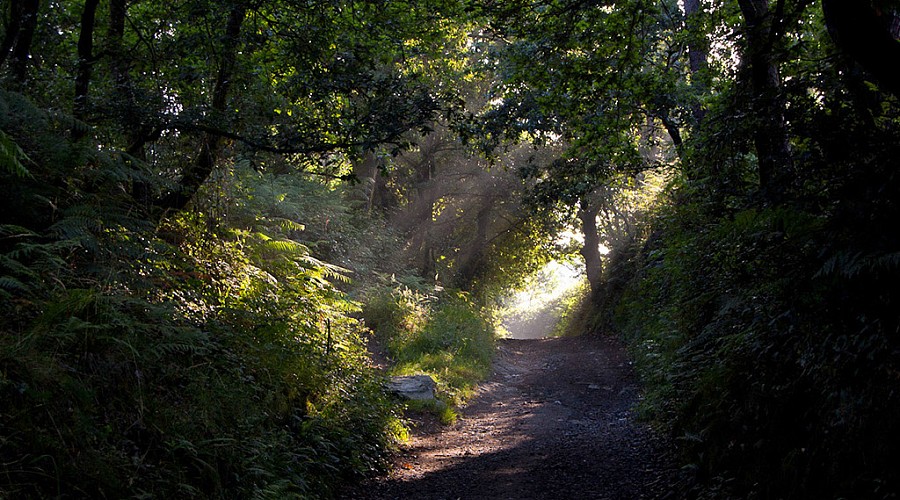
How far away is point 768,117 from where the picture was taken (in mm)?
5453

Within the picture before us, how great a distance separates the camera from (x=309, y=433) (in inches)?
265

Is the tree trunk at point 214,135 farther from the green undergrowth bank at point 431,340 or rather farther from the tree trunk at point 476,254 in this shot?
the tree trunk at point 476,254

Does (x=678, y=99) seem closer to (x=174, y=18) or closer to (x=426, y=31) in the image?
(x=426, y=31)

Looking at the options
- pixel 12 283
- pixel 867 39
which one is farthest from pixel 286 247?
pixel 867 39

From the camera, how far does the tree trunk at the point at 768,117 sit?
17.1 ft

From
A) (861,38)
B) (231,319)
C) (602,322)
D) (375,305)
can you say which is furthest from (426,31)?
(602,322)

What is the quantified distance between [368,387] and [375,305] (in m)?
7.45

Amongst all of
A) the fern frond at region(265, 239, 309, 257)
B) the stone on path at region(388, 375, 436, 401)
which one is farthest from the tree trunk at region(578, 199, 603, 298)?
the fern frond at region(265, 239, 309, 257)

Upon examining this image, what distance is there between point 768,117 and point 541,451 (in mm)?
5080

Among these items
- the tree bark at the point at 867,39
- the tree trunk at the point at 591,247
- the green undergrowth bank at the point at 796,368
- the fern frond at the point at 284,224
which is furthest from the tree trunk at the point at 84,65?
the tree trunk at the point at 591,247

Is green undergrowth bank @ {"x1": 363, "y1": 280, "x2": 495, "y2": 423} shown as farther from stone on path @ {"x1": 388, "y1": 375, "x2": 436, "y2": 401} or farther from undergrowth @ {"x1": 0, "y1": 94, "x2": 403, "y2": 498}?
undergrowth @ {"x1": 0, "y1": 94, "x2": 403, "y2": 498}

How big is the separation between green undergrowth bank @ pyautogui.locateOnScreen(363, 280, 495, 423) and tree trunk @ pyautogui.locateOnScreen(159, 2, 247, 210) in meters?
5.48

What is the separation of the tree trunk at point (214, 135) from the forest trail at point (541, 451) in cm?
429

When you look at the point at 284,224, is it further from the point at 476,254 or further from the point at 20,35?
the point at 476,254
